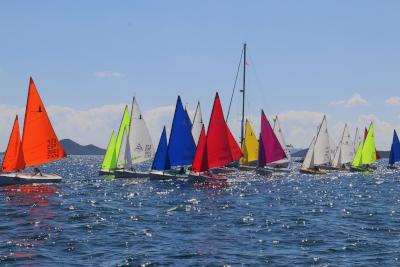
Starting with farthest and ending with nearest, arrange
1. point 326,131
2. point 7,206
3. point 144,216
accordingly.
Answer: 1. point 326,131
2. point 7,206
3. point 144,216

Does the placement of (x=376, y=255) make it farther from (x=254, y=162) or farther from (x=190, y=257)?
(x=254, y=162)

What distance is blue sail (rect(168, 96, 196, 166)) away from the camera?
60.7m

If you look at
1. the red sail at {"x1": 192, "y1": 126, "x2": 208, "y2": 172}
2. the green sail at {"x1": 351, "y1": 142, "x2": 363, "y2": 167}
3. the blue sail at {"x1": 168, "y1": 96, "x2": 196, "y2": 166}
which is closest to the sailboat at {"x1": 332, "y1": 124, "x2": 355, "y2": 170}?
the green sail at {"x1": 351, "y1": 142, "x2": 363, "y2": 167}

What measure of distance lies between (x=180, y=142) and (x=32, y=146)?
15.2 m

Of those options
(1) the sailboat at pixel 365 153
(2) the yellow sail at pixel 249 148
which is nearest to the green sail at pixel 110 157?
(2) the yellow sail at pixel 249 148

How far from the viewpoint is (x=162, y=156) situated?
60844 mm

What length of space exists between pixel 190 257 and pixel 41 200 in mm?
21616

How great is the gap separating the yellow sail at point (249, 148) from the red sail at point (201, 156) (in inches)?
1138

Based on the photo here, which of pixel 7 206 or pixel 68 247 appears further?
pixel 7 206

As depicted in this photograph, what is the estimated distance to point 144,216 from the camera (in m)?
33.7

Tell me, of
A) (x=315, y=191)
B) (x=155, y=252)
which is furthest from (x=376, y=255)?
(x=315, y=191)

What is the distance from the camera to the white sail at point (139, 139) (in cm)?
6438

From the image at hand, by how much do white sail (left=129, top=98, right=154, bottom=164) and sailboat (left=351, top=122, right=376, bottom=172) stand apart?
4420 centimetres

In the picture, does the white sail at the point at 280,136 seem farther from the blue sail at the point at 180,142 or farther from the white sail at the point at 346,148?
the blue sail at the point at 180,142
